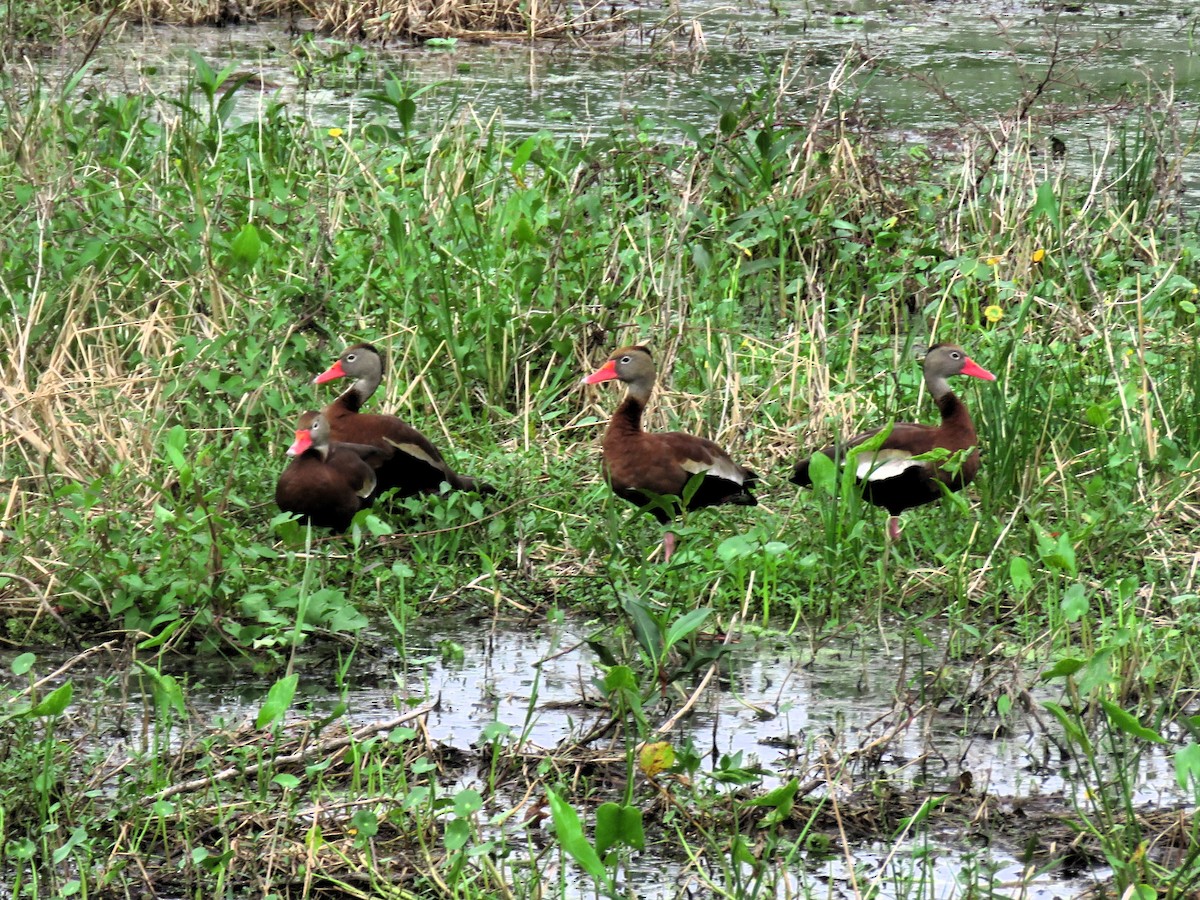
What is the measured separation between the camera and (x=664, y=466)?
5805 mm

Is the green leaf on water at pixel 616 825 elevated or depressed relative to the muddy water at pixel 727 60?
depressed

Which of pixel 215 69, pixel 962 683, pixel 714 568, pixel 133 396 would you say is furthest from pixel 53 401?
pixel 215 69

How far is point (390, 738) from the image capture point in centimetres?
393

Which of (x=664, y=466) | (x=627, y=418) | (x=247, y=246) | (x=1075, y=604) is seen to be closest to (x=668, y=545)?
(x=664, y=466)

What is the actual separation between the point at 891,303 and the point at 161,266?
3.17m

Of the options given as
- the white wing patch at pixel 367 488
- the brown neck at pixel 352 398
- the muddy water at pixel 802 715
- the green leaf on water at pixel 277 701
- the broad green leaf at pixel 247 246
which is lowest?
the muddy water at pixel 802 715

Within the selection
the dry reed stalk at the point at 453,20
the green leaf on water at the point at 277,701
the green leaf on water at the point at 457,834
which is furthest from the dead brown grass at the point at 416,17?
the green leaf on water at the point at 457,834

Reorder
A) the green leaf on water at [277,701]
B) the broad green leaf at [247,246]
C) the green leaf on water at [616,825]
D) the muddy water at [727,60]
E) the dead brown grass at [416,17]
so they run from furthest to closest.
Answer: the dead brown grass at [416,17], the muddy water at [727,60], the broad green leaf at [247,246], the green leaf on water at [277,701], the green leaf on water at [616,825]

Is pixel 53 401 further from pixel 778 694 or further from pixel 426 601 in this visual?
pixel 778 694

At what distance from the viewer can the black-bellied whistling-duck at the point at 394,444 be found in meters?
5.87

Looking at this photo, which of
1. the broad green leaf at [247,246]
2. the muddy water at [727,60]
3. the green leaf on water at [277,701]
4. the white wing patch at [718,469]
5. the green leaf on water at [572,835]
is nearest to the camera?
the green leaf on water at [572,835]

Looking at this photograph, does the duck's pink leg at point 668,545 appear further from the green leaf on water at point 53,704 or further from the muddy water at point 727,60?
the muddy water at point 727,60

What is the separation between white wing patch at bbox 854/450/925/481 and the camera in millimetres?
5613

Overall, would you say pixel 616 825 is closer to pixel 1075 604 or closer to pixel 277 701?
pixel 277 701
